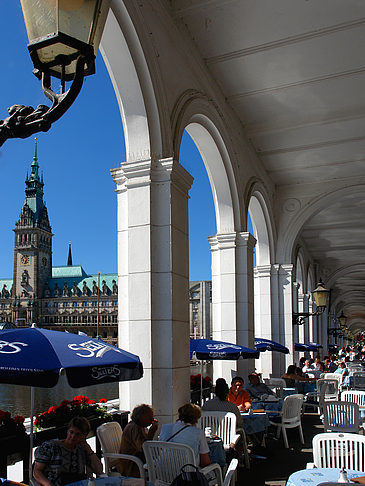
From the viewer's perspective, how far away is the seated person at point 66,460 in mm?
3771

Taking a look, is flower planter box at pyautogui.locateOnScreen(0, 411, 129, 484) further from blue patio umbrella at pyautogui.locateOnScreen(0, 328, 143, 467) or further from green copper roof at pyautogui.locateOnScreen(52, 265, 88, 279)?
green copper roof at pyautogui.locateOnScreen(52, 265, 88, 279)

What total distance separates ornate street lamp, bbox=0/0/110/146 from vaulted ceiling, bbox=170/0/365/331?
5.39m

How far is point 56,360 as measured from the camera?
354cm

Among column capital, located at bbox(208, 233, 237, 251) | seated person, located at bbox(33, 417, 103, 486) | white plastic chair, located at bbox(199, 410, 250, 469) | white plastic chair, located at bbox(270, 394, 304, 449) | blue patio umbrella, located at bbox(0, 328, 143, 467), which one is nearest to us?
blue patio umbrella, located at bbox(0, 328, 143, 467)

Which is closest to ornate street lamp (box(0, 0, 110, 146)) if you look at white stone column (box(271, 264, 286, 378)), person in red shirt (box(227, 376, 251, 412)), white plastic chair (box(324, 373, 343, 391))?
person in red shirt (box(227, 376, 251, 412))

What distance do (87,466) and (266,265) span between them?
10577 millimetres

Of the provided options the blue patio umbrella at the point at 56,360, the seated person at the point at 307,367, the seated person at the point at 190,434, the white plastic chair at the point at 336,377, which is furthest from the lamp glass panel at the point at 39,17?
the seated person at the point at 307,367

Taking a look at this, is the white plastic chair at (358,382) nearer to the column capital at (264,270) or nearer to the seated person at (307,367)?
the seated person at (307,367)

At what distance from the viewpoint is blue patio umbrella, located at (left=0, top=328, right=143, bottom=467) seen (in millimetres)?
3438

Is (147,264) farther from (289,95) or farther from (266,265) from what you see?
(266,265)

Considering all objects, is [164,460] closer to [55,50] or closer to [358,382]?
[55,50]

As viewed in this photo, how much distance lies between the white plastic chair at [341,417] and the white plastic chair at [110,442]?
3.31 meters

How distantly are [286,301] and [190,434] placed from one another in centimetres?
1049

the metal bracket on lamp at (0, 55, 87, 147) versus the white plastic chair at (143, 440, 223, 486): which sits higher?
the metal bracket on lamp at (0, 55, 87, 147)
